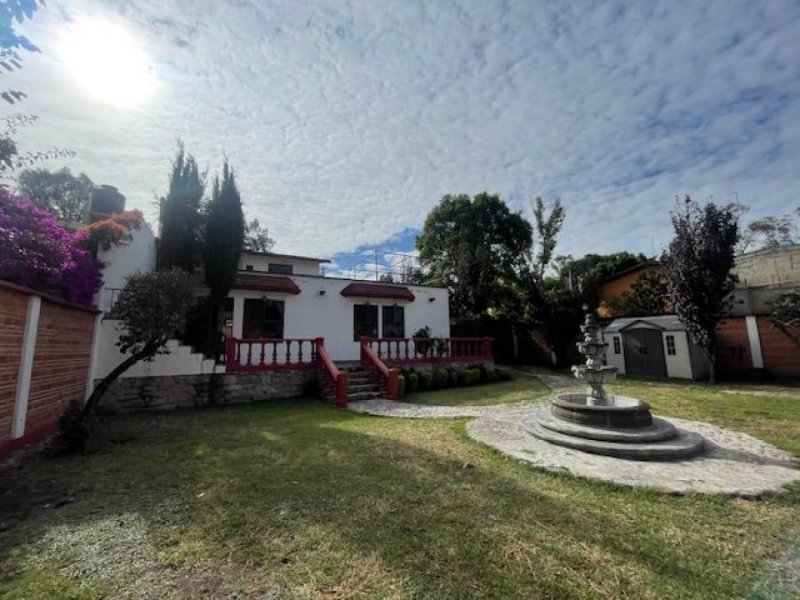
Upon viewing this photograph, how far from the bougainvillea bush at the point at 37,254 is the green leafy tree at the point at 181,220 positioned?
3877 mm

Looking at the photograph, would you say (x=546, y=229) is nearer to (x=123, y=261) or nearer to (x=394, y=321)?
(x=394, y=321)

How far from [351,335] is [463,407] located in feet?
20.8

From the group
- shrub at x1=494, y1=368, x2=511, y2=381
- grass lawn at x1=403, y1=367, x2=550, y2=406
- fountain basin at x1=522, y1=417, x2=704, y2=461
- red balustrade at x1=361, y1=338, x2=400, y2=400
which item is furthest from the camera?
shrub at x1=494, y1=368, x2=511, y2=381

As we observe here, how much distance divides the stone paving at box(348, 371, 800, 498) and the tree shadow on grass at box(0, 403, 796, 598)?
31cm

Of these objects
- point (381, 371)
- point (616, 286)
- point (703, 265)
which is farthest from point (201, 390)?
point (616, 286)

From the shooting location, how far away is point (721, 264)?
40.8 ft

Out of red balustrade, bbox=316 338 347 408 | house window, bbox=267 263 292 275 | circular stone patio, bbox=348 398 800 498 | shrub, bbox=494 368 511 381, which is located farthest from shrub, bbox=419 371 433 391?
house window, bbox=267 263 292 275

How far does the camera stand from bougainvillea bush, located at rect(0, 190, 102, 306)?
534 centimetres

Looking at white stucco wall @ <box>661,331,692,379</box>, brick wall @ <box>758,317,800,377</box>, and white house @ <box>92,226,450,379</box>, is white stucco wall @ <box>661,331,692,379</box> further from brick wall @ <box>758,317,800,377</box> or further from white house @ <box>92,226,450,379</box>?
white house @ <box>92,226,450,379</box>

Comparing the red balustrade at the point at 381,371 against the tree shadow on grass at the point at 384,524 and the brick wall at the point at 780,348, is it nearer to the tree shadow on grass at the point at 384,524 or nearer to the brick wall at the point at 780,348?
the tree shadow on grass at the point at 384,524

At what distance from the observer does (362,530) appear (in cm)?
295

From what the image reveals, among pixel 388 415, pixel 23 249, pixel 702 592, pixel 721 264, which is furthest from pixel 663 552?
pixel 721 264

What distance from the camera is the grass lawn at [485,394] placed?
31.0 feet

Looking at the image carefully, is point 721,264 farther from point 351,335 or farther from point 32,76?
point 32,76
